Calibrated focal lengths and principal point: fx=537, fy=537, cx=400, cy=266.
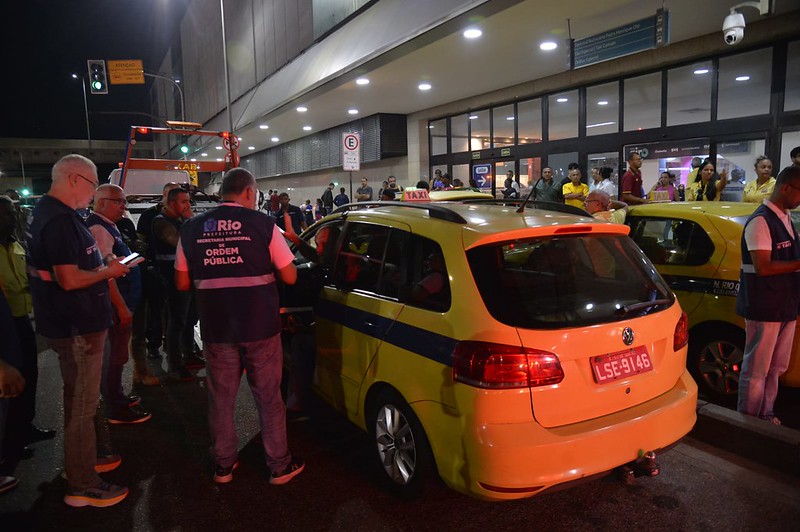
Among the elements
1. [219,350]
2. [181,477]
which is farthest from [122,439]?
[219,350]

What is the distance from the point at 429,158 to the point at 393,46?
298 inches

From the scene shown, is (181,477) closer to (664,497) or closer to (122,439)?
(122,439)

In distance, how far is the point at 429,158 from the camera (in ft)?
57.4

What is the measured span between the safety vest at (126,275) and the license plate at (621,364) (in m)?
3.87

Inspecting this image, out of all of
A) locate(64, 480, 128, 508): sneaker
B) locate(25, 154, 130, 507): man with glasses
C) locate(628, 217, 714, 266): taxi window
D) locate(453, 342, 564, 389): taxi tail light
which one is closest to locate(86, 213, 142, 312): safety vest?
locate(25, 154, 130, 507): man with glasses

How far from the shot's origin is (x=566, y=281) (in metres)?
2.98

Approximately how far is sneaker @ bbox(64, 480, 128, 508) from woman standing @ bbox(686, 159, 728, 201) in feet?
30.0

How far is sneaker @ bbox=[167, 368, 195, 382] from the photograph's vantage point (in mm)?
5586

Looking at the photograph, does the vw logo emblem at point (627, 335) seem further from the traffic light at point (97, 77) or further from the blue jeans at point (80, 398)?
the traffic light at point (97, 77)

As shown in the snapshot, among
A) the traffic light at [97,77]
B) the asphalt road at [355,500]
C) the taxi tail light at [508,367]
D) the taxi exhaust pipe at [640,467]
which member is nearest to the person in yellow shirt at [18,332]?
the asphalt road at [355,500]

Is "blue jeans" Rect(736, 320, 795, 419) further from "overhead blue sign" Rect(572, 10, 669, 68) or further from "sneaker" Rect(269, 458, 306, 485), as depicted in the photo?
"overhead blue sign" Rect(572, 10, 669, 68)

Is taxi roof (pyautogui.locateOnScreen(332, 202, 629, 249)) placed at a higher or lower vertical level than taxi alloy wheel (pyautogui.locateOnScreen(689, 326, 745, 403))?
higher

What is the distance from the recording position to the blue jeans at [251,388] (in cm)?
342

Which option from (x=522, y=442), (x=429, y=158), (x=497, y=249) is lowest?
(x=522, y=442)
